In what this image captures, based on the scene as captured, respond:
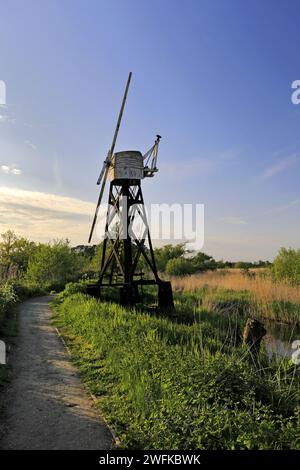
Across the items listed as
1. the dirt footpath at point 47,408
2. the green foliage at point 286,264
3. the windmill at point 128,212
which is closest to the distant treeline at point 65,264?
the green foliage at point 286,264

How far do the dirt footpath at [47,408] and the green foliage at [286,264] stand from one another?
17.0 m

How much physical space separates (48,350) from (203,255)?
37950 millimetres

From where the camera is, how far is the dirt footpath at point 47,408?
166 inches

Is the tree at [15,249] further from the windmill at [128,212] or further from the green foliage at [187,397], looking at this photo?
the green foliage at [187,397]

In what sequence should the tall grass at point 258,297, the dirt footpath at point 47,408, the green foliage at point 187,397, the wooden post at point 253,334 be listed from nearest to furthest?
the green foliage at point 187,397 < the dirt footpath at point 47,408 < the wooden post at point 253,334 < the tall grass at point 258,297

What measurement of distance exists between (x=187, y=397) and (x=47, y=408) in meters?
2.13

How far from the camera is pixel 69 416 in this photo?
4.86 metres

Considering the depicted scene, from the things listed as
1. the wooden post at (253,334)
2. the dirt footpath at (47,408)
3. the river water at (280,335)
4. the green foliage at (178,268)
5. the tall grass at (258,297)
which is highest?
the green foliage at (178,268)

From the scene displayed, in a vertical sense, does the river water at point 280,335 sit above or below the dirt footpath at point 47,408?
below

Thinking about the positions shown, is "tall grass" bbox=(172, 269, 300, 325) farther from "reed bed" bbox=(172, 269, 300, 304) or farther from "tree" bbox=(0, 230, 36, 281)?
"tree" bbox=(0, 230, 36, 281)

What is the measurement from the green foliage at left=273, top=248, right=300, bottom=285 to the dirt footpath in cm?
1696

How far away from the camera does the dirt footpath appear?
4215 millimetres

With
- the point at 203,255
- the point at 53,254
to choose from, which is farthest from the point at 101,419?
the point at 203,255
